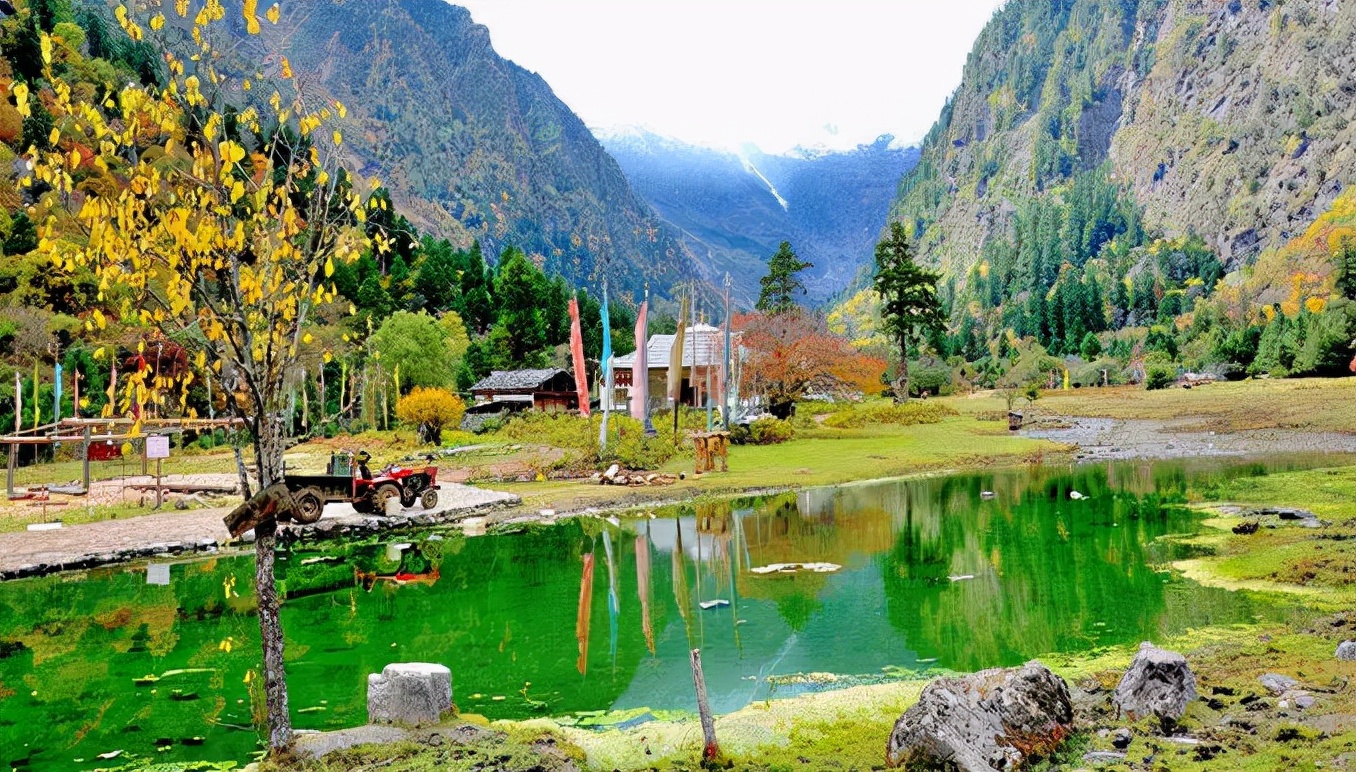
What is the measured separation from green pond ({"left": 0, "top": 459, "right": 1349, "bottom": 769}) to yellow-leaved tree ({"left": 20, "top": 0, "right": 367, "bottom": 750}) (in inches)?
143

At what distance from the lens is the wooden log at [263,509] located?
7.97 metres

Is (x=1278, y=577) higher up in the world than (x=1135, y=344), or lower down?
lower down

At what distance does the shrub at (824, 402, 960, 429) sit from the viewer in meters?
53.4

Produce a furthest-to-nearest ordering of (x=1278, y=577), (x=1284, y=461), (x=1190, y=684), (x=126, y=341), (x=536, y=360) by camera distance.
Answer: (x=536, y=360) < (x=126, y=341) < (x=1284, y=461) < (x=1278, y=577) < (x=1190, y=684)

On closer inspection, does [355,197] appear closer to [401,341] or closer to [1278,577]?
[1278,577]

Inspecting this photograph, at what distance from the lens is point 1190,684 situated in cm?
891

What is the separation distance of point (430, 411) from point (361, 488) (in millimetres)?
23916

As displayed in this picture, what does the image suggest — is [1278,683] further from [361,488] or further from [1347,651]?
[361,488]

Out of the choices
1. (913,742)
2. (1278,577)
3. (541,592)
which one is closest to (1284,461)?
(1278,577)

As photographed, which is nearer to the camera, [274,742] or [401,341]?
[274,742]

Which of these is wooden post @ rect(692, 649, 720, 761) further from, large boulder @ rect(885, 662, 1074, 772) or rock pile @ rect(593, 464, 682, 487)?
rock pile @ rect(593, 464, 682, 487)

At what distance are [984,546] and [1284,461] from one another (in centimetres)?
2040

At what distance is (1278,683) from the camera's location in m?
9.43

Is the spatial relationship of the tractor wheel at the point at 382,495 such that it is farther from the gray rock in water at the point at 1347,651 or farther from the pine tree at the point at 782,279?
the pine tree at the point at 782,279
